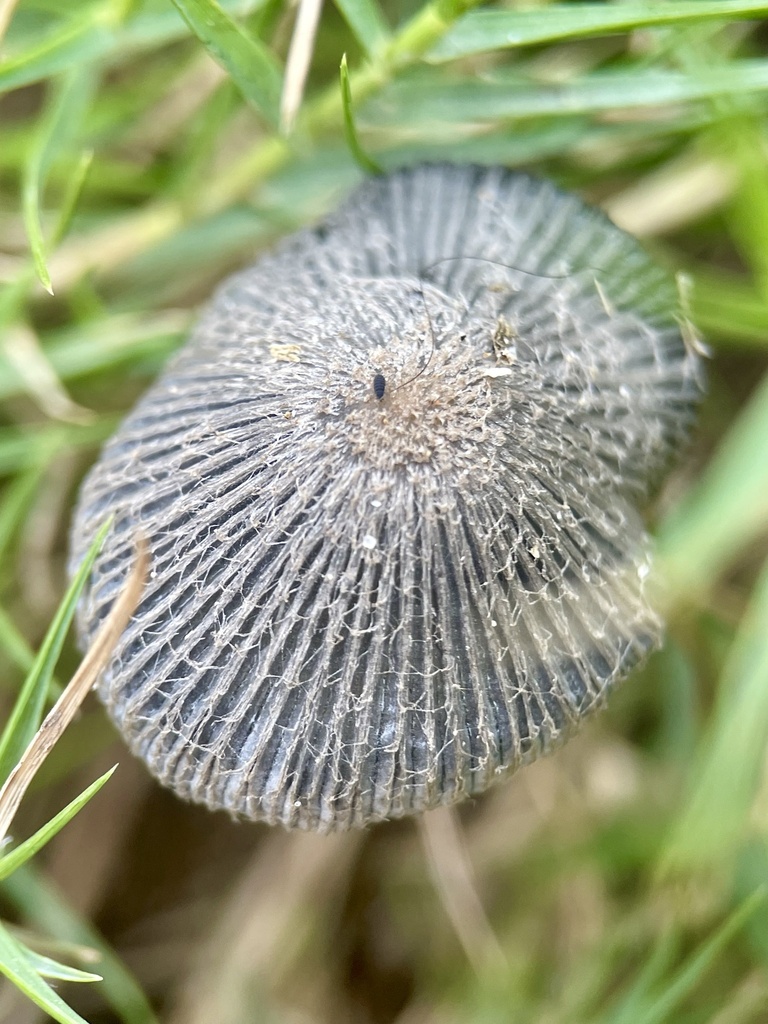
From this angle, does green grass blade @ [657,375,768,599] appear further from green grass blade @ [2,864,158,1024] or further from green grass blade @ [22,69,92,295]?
green grass blade @ [2,864,158,1024]

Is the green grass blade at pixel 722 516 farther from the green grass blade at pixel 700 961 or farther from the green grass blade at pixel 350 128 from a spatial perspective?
the green grass blade at pixel 350 128

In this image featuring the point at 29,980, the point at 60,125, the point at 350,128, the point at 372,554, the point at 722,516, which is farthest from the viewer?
the point at 60,125

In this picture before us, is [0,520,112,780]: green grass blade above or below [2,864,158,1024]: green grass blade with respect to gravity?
above

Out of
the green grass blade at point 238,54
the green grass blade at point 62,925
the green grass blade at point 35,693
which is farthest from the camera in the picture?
the green grass blade at point 62,925

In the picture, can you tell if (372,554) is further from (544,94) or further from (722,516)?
(544,94)

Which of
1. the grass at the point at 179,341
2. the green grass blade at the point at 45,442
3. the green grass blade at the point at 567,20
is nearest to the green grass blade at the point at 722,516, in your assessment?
the grass at the point at 179,341

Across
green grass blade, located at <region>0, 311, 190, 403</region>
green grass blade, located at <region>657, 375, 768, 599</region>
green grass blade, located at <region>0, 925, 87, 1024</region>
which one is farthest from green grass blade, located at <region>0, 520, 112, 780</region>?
green grass blade, located at <region>657, 375, 768, 599</region>

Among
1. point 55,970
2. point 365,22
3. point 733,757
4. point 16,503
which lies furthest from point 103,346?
point 733,757
